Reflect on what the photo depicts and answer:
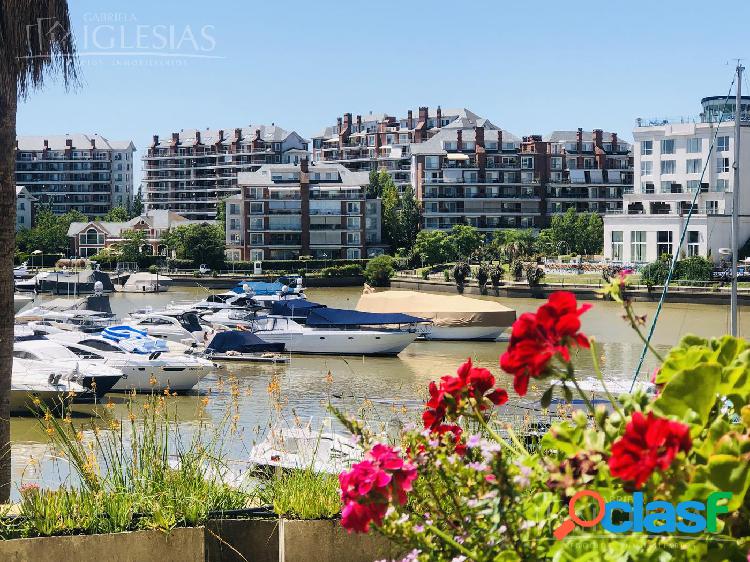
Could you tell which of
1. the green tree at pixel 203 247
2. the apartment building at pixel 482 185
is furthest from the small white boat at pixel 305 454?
the apartment building at pixel 482 185

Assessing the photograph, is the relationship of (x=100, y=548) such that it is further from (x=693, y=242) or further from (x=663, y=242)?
(x=663, y=242)

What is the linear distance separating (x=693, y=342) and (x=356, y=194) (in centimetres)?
8500

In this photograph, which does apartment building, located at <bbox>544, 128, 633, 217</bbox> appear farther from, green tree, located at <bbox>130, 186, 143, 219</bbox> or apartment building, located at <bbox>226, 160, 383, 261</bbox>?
green tree, located at <bbox>130, 186, 143, 219</bbox>

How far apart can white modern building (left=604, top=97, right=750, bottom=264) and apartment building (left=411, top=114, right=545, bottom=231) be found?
79.8 ft

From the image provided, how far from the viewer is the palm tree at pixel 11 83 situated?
6582 mm

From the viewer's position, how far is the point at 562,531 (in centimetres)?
276

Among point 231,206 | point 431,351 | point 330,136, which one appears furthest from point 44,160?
point 431,351

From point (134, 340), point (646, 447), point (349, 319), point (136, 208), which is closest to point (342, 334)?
point (349, 319)

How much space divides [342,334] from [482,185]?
224 feet

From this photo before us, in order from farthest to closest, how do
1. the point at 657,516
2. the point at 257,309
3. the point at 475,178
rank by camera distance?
the point at 475,178, the point at 257,309, the point at 657,516

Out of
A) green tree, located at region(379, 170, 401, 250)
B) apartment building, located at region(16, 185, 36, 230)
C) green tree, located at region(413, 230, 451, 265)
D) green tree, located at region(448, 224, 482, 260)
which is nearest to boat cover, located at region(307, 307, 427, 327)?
green tree, located at region(413, 230, 451, 265)

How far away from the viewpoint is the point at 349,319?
3334 cm

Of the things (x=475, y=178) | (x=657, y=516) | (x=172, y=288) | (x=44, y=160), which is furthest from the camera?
(x=44, y=160)

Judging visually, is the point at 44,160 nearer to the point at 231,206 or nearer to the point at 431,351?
the point at 231,206
